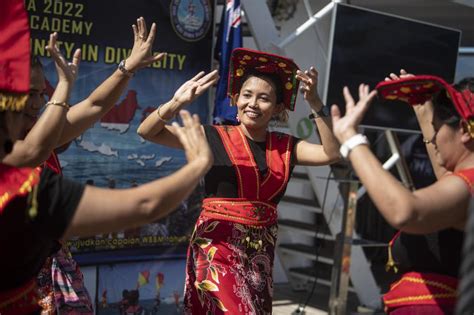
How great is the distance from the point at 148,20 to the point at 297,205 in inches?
98.1

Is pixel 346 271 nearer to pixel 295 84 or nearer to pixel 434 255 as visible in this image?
pixel 295 84

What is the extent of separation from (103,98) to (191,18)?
238 centimetres

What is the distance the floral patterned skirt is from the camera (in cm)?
373

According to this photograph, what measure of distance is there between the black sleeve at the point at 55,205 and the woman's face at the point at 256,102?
189 cm

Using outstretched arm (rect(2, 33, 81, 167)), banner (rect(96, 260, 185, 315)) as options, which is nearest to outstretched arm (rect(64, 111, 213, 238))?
outstretched arm (rect(2, 33, 81, 167))

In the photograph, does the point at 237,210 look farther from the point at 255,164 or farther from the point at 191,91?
the point at 191,91

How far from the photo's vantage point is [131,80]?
544cm

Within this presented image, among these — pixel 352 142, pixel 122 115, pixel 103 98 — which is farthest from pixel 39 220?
pixel 122 115

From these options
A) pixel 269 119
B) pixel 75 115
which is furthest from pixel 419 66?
pixel 75 115

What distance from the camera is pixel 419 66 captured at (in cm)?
707

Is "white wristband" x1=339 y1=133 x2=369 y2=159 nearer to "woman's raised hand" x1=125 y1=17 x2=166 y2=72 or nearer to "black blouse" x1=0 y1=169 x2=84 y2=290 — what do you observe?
"black blouse" x1=0 y1=169 x2=84 y2=290

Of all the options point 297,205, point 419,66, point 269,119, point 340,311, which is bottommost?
point 340,311

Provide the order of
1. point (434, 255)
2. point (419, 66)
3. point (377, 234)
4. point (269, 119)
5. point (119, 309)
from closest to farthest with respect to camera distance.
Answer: point (434, 255) < point (269, 119) < point (119, 309) < point (419, 66) < point (377, 234)

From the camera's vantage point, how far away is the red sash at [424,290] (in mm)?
2785
